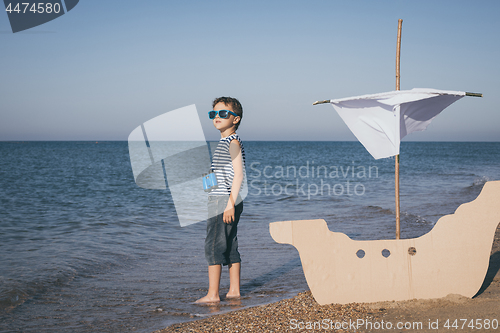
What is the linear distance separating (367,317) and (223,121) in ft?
7.45

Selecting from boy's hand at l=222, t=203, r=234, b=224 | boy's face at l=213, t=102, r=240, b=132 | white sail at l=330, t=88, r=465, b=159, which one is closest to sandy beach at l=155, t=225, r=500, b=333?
boy's hand at l=222, t=203, r=234, b=224

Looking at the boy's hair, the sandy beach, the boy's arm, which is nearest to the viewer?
the sandy beach

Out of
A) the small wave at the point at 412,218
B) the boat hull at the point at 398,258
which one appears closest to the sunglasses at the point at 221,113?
the boat hull at the point at 398,258

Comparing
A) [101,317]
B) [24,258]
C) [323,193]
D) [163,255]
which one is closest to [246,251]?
[163,255]

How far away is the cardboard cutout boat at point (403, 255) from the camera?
10.6 ft

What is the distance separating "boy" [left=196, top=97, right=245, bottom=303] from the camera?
11.8ft

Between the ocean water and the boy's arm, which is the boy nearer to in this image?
the boy's arm

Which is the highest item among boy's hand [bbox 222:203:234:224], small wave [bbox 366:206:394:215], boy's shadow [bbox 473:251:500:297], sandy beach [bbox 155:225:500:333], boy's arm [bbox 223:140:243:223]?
boy's arm [bbox 223:140:243:223]

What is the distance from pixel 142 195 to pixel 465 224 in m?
11.8

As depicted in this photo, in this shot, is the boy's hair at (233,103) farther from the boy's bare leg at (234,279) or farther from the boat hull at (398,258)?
the boy's bare leg at (234,279)

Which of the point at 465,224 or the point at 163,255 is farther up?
the point at 465,224

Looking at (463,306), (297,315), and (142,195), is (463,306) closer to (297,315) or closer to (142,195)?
(297,315)

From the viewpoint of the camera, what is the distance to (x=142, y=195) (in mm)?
13430

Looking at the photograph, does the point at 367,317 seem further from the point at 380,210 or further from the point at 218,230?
the point at 380,210
